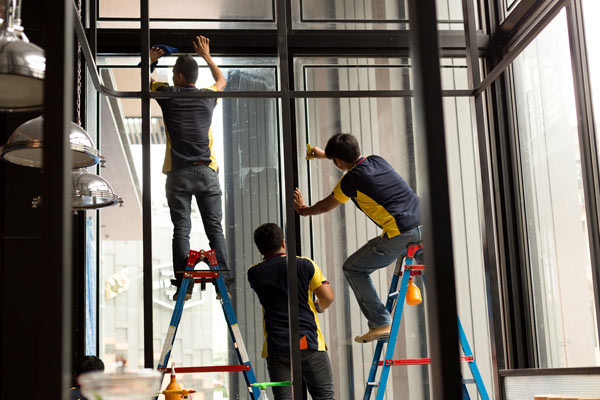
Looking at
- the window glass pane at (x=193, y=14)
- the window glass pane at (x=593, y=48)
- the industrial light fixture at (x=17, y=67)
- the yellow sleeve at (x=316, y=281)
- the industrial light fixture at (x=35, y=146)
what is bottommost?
the yellow sleeve at (x=316, y=281)

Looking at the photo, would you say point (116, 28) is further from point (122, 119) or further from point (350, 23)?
point (350, 23)

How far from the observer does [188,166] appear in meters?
4.38

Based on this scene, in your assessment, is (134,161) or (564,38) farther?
(134,161)

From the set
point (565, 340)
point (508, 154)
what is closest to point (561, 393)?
point (565, 340)

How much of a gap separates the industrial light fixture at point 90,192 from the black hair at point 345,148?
1354 millimetres

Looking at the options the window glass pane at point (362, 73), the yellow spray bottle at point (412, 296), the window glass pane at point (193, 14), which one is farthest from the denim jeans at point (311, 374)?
the window glass pane at point (193, 14)

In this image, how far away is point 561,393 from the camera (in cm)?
299

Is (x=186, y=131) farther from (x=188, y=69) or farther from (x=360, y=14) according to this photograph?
(x=360, y=14)

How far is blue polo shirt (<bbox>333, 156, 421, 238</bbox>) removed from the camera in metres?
4.20

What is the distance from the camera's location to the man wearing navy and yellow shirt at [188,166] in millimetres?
4191

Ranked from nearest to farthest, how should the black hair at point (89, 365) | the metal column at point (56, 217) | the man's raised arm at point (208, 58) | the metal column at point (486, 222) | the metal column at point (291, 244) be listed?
the metal column at point (56, 217) < the metal column at point (291, 244) < the metal column at point (486, 222) < the black hair at point (89, 365) < the man's raised arm at point (208, 58)

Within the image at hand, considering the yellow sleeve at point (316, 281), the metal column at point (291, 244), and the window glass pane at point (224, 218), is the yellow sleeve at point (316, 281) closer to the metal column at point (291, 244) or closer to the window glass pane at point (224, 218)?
the window glass pane at point (224, 218)

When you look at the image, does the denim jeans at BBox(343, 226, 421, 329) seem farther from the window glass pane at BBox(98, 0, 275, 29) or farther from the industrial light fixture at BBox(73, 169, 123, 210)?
the window glass pane at BBox(98, 0, 275, 29)

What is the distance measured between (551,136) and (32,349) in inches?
129
